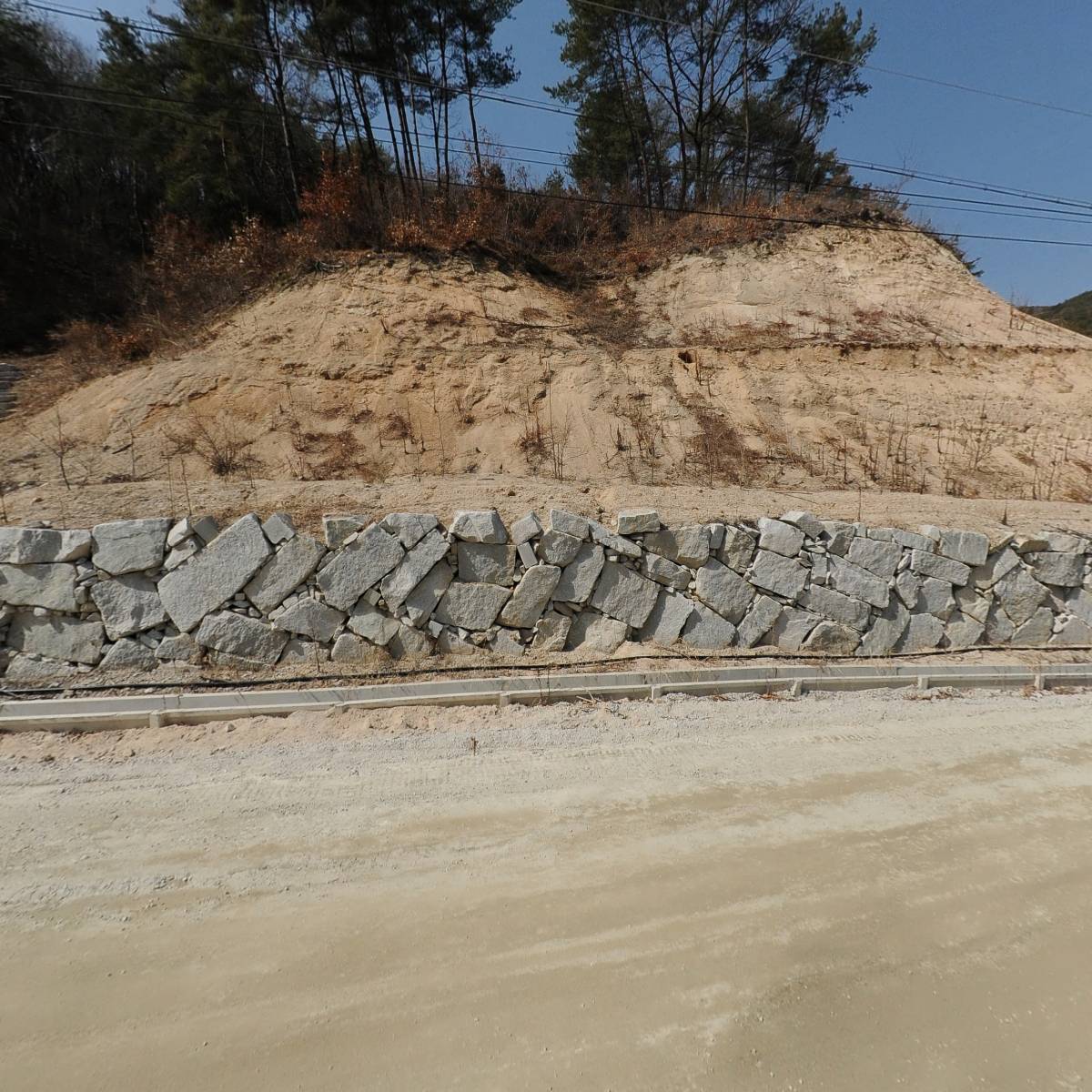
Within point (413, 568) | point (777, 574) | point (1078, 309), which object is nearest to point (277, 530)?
point (413, 568)

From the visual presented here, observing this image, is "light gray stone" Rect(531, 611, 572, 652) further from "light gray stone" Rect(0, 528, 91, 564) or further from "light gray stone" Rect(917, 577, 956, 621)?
"light gray stone" Rect(917, 577, 956, 621)

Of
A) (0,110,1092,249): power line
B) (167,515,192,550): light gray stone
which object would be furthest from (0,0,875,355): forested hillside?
(167,515,192,550): light gray stone

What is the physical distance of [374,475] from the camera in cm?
768

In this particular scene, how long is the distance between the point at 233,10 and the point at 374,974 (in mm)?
20706

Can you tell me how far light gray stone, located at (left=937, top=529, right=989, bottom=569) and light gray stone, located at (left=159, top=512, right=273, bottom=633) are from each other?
7.42m

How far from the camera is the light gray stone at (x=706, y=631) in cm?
583

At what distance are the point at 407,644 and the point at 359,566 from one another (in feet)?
2.81

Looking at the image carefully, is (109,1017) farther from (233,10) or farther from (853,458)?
(233,10)

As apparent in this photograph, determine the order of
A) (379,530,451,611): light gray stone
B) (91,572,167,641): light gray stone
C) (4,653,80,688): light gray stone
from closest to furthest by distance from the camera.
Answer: (4,653,80,688): light gray stone
(91,572,167,641): light gray stone
(379,530,451,611): light gray stone

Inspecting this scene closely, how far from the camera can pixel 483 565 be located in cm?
547

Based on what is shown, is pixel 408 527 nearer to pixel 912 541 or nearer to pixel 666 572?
pixel 666 572

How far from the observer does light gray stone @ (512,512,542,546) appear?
5512 mm

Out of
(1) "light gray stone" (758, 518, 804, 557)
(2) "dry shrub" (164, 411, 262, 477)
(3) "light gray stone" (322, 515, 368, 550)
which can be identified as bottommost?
(1) "light gray stone" (758, 518, 804, 557)

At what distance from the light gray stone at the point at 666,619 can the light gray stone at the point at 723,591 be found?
0.74 ft
